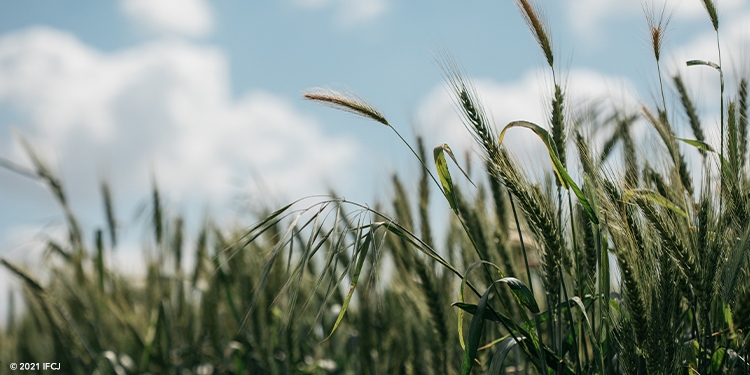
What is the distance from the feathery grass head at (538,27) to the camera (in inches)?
58.1

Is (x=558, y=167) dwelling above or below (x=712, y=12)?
below

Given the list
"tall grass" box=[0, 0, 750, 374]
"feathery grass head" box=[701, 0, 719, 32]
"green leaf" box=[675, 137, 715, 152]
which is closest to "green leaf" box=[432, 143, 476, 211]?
"tall grass" box=[0, 0, 750, 374]

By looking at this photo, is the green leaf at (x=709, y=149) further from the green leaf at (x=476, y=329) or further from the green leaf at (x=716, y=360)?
the green leaf at (x=476, y=329)

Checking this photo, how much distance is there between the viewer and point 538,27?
58.1 inches

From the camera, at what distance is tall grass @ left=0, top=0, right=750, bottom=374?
4.13ft

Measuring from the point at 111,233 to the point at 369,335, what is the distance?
1.81 meters

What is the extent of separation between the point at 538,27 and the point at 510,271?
787mm

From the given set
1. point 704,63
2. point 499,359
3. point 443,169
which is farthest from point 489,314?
point 704,63

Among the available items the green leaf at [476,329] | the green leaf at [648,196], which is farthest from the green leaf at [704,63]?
the green leaf at [476,329]

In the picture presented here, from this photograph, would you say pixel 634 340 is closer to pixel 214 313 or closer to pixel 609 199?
pixel 609 199

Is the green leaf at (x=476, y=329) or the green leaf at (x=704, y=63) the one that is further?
the green leaf at (x=704, y=63)

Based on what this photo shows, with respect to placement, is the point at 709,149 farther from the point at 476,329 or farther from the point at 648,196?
the point at 476,329

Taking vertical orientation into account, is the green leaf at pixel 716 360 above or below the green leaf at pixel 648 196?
below

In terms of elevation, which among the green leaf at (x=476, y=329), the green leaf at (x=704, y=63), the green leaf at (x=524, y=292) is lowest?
the green leaf at (x=476, y=329)
